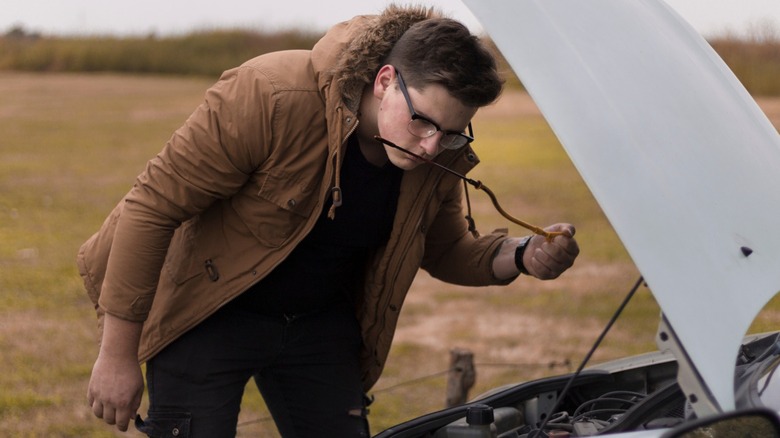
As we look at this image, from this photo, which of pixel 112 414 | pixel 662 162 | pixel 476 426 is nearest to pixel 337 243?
pixel 476 426

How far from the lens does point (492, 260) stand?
11.3 ft

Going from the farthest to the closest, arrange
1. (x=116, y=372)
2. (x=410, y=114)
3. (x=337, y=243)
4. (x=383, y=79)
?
(x=337, y=243) < (x=116, y=372) < (x=383, y=79) < (x=410, y=114)

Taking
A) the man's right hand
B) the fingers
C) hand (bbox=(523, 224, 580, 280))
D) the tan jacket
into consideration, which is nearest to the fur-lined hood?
the tan jacket

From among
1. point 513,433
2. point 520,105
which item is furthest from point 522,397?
point 520,105

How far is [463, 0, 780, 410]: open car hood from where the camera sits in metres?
2.28

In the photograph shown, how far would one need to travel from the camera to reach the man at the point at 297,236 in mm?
2834

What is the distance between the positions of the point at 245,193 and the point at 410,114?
58 cm

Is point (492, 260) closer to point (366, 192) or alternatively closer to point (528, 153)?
point (366, 192)

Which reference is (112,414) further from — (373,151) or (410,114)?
(410,114)

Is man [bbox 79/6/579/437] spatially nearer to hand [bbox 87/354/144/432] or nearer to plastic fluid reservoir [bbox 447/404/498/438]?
hand [bbox 87/354/144/432]

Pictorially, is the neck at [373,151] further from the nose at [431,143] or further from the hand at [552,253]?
the hand at [552,253]

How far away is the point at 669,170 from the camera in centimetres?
240

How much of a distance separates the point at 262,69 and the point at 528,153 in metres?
15.3

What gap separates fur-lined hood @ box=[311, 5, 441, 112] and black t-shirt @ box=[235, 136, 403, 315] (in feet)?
0.72
